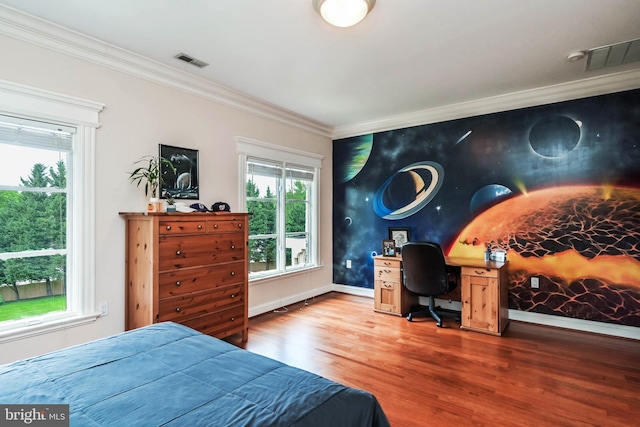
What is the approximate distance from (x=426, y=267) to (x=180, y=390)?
3.16 meters

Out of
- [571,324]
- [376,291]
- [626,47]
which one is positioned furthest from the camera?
[376,291]

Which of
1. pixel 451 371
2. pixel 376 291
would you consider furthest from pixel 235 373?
pixel 376 291

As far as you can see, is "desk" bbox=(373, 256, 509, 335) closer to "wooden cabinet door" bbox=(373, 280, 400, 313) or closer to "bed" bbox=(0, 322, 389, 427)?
"wooden cabinet door" bbox=(373, 280, 400, 313)

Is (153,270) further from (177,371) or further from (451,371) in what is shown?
(451,371)

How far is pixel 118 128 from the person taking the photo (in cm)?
288

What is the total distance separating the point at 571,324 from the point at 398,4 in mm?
3822

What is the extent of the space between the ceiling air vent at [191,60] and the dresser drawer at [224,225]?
151 cm

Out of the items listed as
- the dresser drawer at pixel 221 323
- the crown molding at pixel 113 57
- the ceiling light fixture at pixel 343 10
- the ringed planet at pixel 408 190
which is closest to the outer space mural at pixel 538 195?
the ringed planet at pixel 408 190

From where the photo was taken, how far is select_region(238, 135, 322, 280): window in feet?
13.9

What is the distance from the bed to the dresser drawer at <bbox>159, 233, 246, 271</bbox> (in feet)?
3.87

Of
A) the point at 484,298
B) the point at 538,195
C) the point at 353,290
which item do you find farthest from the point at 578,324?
the point at 353,290

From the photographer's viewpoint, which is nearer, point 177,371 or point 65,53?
point 177,371

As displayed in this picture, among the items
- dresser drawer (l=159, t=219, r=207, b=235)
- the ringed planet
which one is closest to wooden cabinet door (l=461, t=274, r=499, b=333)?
the ringed planet

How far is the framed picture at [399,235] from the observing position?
477 cm
